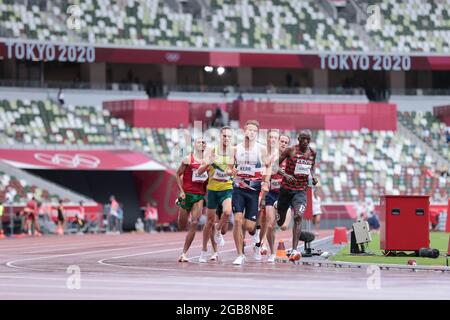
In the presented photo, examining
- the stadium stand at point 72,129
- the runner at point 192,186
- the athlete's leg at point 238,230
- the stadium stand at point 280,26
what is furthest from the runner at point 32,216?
the athlete's leg at point 238,230

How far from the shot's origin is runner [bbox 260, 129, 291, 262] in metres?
23.6

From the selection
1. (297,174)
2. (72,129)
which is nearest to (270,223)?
(297,174)

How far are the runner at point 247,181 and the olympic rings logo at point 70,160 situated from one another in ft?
98.7

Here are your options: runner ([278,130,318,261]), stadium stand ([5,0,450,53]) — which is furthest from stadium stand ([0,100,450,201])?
runner ([278,130,318,261])

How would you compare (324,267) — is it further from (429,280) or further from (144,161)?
(144,161)

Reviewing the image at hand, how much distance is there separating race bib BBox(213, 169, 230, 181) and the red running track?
147cm

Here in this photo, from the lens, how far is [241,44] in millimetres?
64875

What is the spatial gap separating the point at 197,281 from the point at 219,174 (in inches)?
191

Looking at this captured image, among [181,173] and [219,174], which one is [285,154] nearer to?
[219,174]

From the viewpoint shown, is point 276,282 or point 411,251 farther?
point 411,251

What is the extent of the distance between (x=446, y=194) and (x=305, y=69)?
13.7 metres

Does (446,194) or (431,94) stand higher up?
(431,94)

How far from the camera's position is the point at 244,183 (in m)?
22.8
